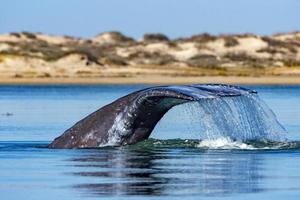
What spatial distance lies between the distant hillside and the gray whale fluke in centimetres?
6497

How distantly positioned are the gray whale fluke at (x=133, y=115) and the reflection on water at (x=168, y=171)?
0.24 metres

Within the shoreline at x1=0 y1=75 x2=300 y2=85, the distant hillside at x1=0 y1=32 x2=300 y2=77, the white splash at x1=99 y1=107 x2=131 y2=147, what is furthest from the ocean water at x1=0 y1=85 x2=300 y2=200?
the distant hillside at x1=0 y1=32 x2=300 y2=77

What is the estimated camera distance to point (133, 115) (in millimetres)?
18906

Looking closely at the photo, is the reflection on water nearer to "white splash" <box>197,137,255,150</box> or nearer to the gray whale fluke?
the gray whale fluke

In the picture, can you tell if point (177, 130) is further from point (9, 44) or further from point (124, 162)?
point (9, 44)

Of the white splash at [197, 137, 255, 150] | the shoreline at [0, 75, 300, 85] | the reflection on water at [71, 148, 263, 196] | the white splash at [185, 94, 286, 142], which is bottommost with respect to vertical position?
the shoreline at [0, 75, 300, 85]

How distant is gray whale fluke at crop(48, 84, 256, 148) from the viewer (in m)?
18.2

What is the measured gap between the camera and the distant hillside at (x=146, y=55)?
89.1 meters

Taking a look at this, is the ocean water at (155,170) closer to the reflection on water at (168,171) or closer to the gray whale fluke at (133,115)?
the reflection on water at (168,171)

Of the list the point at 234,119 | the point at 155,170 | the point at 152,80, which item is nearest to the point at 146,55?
the point at 152,80

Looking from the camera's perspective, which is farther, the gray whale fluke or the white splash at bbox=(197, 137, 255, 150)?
the white splash at bbox=(197, 137, 255, 150)

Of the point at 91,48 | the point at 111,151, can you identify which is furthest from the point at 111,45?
the point at 111,151

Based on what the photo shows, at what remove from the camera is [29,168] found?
17953 mm

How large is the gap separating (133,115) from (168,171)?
183 centimetres
